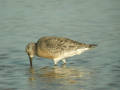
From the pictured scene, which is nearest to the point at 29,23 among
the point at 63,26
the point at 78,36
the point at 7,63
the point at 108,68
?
the point at 63,26

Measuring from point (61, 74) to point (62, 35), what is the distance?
3997mm

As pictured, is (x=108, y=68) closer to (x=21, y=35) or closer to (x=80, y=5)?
(x=21, y=35)

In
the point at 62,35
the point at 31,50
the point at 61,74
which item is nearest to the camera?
the point at 61,74

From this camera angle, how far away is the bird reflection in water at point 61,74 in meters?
12.0

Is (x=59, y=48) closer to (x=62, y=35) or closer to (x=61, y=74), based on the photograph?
(x=61, y=74)

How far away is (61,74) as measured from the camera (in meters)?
12.8

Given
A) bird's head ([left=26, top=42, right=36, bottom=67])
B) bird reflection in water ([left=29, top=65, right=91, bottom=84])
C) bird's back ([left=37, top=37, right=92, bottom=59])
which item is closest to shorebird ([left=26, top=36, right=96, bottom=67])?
bird's back ([left=37, top=37, right=92, bottom=59])

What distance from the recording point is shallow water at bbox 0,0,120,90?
11734 millimetres

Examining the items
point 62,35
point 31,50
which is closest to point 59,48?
point 31,50

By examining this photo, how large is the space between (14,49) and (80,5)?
20.2ft

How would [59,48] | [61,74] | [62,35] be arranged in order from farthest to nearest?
[62,35] → [59,48] → [61,74]

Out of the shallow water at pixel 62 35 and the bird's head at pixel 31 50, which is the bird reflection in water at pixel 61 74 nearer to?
the shallow water at pixel 62 35

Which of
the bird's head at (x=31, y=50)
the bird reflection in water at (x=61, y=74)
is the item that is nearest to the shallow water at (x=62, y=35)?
the bird reflection in water at (x=61, y=74)

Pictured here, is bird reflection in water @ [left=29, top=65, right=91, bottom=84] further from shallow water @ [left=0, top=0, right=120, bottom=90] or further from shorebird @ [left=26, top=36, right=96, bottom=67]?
Answer: shorebird @ [left=26, top=36, right=96, bottom=67]
